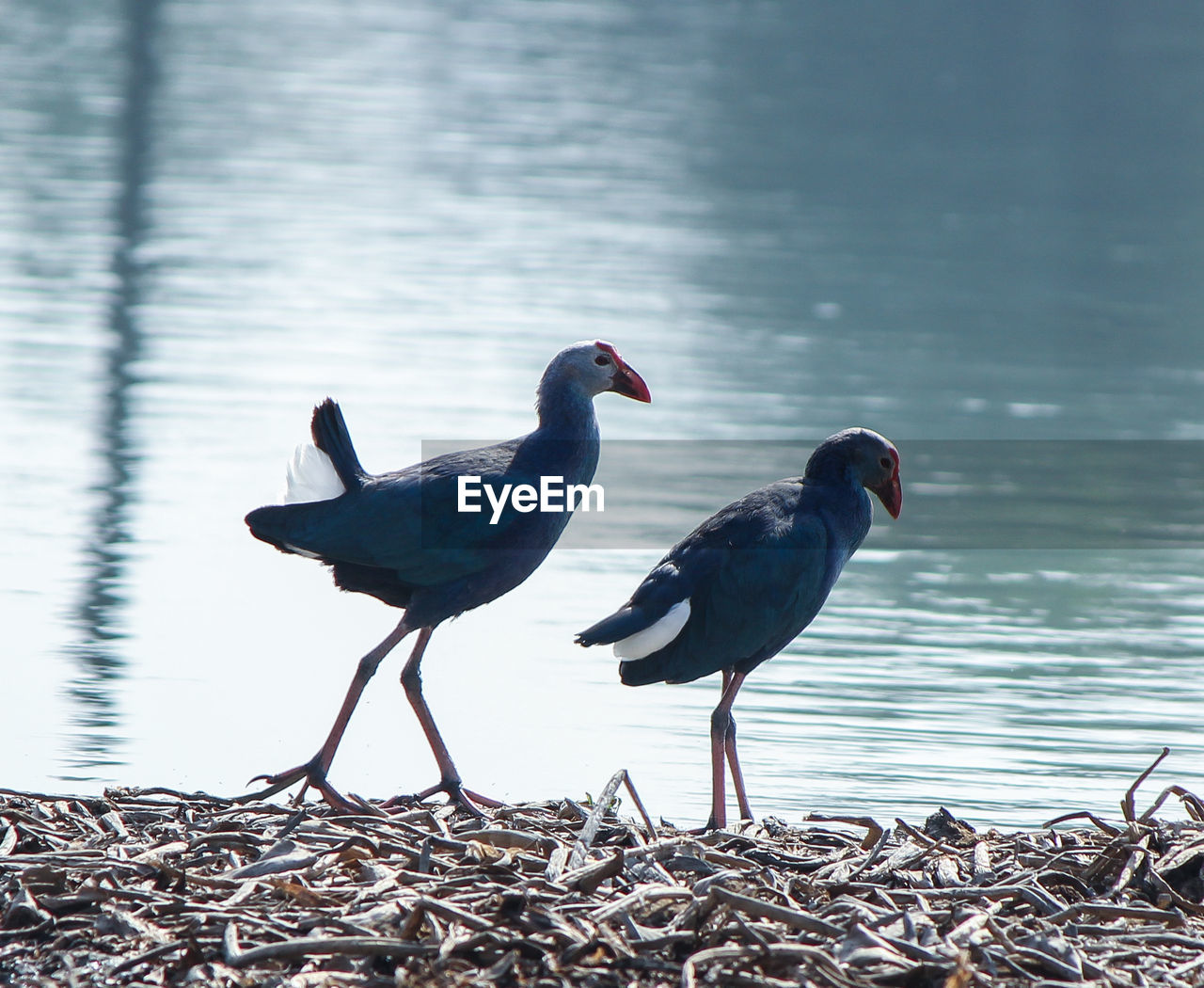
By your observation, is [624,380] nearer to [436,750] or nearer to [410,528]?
[410,528]

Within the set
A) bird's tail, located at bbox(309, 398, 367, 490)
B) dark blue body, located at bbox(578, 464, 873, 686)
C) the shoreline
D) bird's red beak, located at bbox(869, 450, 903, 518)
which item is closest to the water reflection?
bird's tail, located at bbox(309, 398, 367, 490)

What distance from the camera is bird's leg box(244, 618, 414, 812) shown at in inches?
208

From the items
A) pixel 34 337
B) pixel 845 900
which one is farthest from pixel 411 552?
pixel 34 337

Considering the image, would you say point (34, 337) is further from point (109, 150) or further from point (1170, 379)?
point (109, 150)

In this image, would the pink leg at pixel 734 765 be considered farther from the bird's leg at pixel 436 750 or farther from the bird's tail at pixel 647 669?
the bird's leg at pixel 436 750

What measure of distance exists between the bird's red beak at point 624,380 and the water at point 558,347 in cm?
126

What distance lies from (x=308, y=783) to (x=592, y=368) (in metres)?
1.59

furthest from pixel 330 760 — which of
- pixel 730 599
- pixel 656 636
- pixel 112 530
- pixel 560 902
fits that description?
pixel 112 530

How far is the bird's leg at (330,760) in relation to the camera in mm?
5277

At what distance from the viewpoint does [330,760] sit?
17.8ft

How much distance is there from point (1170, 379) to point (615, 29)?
31.7 metres

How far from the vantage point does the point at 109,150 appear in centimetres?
2377

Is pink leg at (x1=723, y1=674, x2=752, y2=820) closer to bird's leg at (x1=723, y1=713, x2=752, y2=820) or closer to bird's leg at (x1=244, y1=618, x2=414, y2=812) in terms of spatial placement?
bird's leg at (x1=723, y1=713, x2=752, y2=820)

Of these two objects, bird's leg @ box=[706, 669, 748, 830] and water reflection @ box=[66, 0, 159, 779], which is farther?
water reflection @ box=[66, 0, 159, 779]
